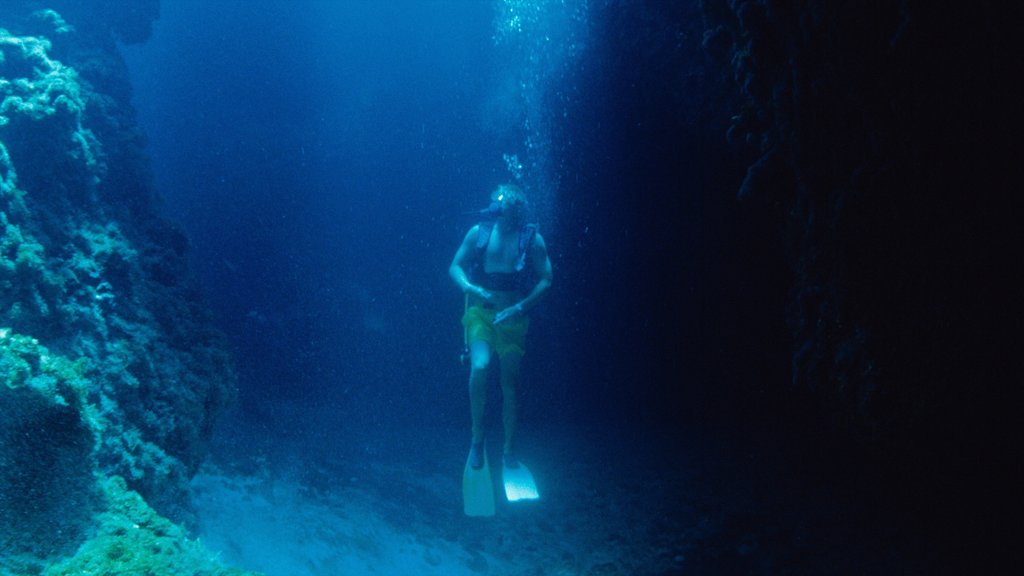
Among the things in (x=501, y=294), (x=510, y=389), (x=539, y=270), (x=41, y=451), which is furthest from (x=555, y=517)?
(x=41, y=451)

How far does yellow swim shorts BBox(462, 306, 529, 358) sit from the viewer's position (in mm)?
5621

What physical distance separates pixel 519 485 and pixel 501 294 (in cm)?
186

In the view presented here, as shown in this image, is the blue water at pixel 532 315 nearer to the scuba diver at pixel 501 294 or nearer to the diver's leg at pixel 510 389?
the diver's leg at pixel 510 389

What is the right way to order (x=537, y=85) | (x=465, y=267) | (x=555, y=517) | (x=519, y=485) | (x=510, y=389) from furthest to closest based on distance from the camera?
1. (x=537, y=85)
2. (x=555, y=517)
3. (x=465, y=267)
4. (x=510, y=389)
5. (x=519, y=485)

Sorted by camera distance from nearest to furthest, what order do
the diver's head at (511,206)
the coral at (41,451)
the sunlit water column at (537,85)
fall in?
1. the coral at (41,451)
2. the diver's head at (511,206)
3. the sunlit water column at (537,85)

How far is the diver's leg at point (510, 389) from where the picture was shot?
558 centimetres

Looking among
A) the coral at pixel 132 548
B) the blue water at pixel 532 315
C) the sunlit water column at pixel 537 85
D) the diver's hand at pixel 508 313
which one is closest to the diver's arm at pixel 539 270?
the diver's hand at pixel 508 313

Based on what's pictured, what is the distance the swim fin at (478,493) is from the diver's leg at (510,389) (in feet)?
1.14

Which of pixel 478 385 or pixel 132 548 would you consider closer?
pixel 132 548

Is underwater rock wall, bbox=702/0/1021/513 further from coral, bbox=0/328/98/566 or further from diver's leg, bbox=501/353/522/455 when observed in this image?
coral, bbox=0/328/98/566

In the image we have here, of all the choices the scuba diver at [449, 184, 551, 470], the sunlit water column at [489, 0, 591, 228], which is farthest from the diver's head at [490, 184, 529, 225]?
the sunlit water column at [489, 0, 591, 228]

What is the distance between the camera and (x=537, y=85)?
37.7ft

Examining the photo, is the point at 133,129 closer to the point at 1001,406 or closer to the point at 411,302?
the point at 411,302

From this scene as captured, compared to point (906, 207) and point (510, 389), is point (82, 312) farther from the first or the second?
point (906, 207)
